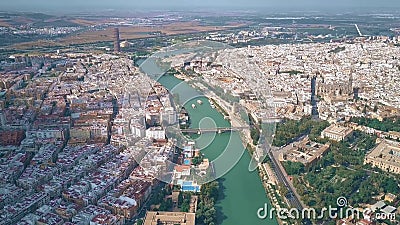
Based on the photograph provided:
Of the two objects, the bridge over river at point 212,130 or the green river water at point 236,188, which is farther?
the bridge over river at point 212,130

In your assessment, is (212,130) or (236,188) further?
(212,130)

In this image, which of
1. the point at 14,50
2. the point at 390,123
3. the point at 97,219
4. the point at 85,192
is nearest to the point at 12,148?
the point at 85,192

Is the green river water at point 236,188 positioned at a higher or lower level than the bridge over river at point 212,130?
lower

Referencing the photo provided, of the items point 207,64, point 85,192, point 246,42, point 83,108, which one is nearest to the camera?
point 85,192

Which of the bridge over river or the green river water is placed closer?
the green river water

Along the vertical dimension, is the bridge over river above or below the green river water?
above

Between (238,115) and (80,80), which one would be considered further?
(80,80)

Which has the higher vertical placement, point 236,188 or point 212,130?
point 212,130

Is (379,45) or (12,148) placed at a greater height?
(379,45)

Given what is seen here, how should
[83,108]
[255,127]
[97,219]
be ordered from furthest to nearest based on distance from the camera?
[83,108] → [255,127] → [97,219]

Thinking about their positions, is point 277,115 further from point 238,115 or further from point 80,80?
point 80,80
